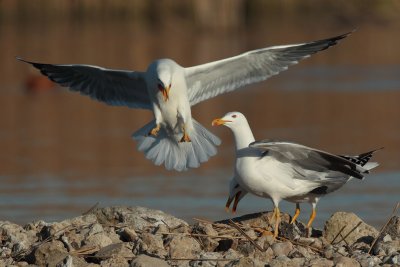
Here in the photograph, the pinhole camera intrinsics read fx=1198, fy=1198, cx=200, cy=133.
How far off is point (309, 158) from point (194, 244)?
3.69ft

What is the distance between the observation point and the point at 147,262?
281 inches

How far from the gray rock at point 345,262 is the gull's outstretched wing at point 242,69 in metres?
3.69

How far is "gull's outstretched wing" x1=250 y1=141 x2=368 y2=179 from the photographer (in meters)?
7.88

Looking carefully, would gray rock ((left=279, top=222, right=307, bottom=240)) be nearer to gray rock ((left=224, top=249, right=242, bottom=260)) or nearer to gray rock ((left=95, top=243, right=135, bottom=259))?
gray rock ((left=224, top=249, right=242, bottom=260))

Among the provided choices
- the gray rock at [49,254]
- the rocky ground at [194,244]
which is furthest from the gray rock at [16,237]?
the gray rock at [49,254]

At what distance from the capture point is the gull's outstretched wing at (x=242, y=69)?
10.8 meters

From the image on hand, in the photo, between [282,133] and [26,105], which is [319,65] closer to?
[26,105]

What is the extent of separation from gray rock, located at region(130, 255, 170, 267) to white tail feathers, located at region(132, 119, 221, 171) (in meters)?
2.93

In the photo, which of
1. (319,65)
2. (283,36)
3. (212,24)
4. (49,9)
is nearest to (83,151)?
(319,65)

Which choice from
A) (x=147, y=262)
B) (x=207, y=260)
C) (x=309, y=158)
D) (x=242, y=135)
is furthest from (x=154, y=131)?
(x=147, y=262)

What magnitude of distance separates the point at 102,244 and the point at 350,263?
156cm

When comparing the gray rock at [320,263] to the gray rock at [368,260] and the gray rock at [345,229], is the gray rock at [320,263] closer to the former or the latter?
the gray rock at [368,260]

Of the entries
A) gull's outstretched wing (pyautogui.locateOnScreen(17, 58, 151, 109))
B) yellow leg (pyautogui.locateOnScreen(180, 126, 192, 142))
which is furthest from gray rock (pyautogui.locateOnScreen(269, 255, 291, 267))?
gull's outstretched wing (pyautogui.locateOnScreen(17, 58, 151, 109))

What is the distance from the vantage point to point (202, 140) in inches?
405
